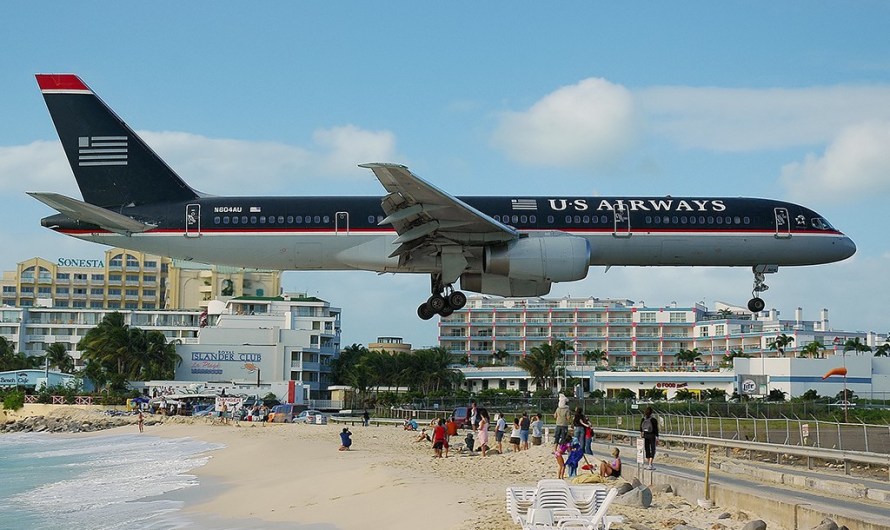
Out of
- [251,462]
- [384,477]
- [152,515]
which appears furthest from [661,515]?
[251,462]

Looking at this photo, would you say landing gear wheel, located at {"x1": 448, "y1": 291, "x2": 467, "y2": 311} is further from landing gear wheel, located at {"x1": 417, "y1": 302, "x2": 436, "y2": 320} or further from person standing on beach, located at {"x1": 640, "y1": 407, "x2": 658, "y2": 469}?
person standing on beach, located at {"x1": 640, "y1": 407, "x2": 658, "y2": 469}

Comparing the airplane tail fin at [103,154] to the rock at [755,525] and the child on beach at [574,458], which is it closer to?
the child on beach at [574,458]

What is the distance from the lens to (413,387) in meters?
115

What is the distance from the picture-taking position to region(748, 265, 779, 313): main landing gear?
36.9 m

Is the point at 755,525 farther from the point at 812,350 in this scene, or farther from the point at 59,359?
the point at 59,359

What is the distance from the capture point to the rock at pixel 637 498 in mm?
18406

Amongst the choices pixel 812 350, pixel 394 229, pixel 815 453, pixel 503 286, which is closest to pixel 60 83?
pixel 394 229

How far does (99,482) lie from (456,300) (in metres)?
15.7

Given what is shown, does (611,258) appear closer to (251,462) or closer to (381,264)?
(381,264)

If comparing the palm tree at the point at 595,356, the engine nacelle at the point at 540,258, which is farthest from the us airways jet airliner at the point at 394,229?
the palm tree at the point at 595,356

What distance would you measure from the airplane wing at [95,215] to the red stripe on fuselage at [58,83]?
5.16m

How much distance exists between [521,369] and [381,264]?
78.7 m

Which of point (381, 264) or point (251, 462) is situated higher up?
point (381, 264)

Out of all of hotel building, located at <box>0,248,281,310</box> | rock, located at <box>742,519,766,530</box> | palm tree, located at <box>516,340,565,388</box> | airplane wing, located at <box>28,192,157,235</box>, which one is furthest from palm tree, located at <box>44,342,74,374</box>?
rock, located at <box>742,519,766,530</box>
